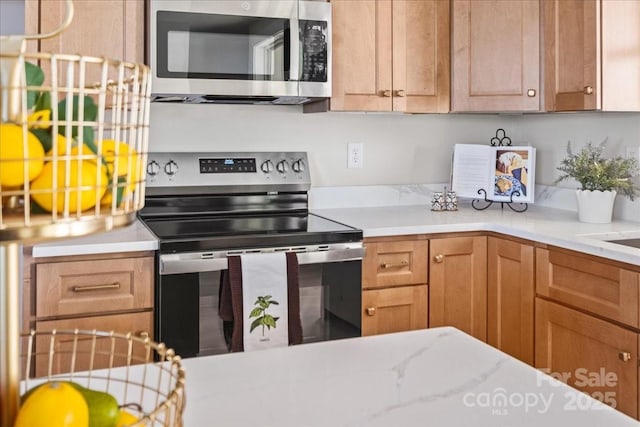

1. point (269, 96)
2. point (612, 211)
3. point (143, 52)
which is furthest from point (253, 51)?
point (612, 211)

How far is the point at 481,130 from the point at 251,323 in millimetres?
1795

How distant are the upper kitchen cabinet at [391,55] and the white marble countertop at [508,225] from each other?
48cm

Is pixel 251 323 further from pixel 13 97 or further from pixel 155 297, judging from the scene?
pixel 13 97

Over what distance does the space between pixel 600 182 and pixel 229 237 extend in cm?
151

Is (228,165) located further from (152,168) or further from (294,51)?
(294,51)

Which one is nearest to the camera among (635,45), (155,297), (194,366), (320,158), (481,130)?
(194,366)

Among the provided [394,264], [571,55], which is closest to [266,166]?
[394,264]

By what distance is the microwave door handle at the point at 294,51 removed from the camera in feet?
8.50

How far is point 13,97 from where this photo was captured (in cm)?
42

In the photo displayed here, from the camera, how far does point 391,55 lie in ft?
9.13

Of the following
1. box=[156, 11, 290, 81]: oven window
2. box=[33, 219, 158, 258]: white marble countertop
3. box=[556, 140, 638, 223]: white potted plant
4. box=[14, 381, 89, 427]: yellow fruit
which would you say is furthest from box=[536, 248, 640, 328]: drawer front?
box=[14, 381, 89, 427]: yellow fruit

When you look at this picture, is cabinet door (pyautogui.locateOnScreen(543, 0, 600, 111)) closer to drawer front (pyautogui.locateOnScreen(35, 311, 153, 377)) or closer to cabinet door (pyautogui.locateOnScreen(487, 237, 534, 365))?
cabinet door (pyautogui.locateOnScreen(487, 237, 534, 365))

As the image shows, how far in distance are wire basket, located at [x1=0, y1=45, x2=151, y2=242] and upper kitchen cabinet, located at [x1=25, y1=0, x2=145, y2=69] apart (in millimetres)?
2033

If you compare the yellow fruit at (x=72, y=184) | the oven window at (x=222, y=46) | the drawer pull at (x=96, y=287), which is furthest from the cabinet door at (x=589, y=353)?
the yellow fruit at (x=72, y=184)
